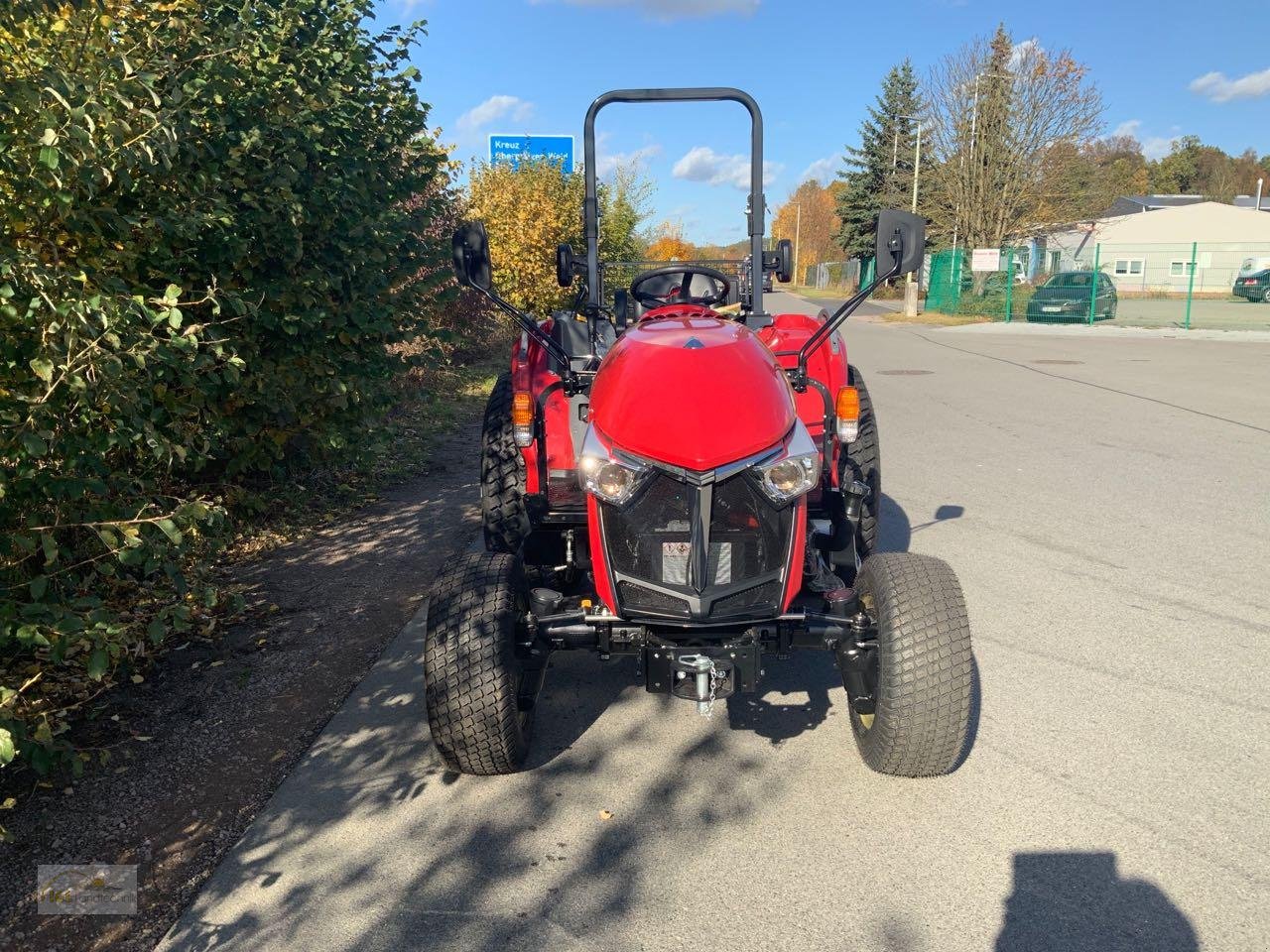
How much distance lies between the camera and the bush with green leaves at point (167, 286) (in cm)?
264

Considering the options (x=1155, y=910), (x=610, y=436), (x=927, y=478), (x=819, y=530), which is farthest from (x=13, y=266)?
(x=927, y=478)

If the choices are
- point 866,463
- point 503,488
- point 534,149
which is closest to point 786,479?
point 503,488

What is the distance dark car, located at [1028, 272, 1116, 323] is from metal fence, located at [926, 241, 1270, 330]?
0.08 ft

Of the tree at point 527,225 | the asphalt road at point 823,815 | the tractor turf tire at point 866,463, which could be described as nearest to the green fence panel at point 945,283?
the tree at point 527,225

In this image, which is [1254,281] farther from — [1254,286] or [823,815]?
[823,815]

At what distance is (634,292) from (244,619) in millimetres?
2483

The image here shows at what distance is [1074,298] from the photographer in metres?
25.8

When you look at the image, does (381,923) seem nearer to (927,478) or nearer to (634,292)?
(634,292)

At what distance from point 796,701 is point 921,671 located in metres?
0.92

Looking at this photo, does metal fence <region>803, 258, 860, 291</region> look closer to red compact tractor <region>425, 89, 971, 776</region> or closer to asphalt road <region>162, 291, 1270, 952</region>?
asphalt road <region>162, 291, 1270, 952</region>

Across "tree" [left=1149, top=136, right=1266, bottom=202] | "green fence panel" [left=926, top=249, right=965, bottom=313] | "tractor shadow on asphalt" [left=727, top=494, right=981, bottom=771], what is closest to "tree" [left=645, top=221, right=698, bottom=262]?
"green fence panel" [left=926, top=249, right=965, bottom=313]

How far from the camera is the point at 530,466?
4.31 meters

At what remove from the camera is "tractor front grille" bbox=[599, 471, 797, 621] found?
9.58 ft

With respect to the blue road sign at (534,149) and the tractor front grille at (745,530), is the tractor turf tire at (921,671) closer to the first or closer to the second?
the tractor front grille at (745,530)
